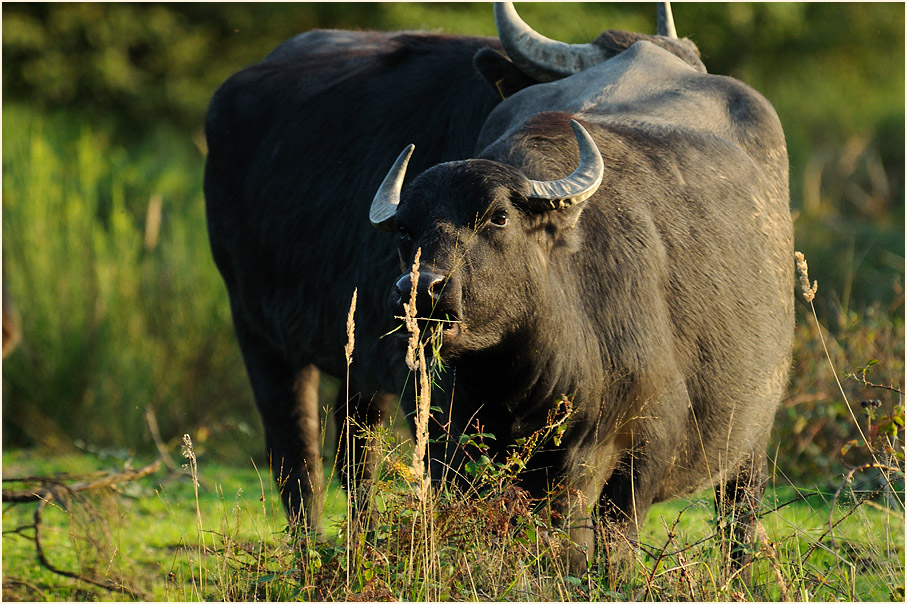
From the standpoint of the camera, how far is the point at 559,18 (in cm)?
1691

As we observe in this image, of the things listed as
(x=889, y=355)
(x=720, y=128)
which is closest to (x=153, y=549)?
(x=720, y=128)

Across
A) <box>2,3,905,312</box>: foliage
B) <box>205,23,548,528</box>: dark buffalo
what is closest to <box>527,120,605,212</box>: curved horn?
<box>205,23,548,528</box>: dark buffalo

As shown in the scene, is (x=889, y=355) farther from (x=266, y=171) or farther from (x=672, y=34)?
(x=266, y=171)

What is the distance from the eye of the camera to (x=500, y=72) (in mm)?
4949

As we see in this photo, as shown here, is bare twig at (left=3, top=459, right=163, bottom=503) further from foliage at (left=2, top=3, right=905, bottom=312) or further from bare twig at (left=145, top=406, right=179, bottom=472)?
foliage at (left=2, top=3, right=905, bottom=312)

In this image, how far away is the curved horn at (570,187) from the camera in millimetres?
3480

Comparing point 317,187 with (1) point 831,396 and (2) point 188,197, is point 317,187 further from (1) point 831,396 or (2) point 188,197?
(2) point 188,197

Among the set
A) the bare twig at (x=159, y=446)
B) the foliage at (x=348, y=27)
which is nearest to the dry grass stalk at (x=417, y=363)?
the bare twig at (x=159, y=446)

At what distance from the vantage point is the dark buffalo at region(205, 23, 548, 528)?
5152 millimetres

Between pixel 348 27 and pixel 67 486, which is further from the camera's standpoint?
pixel 348 27

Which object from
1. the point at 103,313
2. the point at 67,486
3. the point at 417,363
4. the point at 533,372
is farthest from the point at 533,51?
the point at 103,313

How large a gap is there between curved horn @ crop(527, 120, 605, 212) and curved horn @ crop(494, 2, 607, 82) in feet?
4.52

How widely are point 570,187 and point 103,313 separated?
22.5ft

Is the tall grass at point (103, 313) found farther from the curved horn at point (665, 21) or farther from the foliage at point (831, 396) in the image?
the curved horn at point (665, 21)
